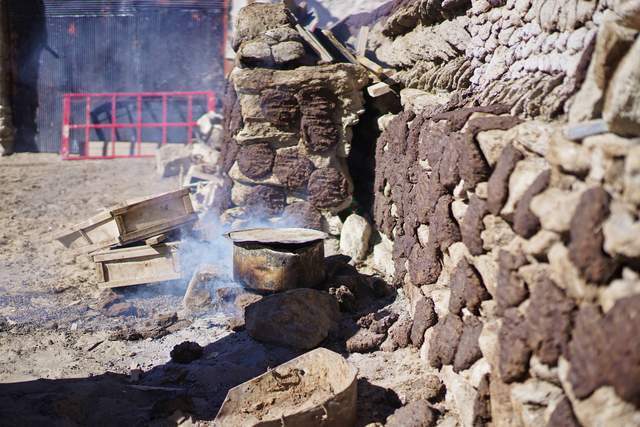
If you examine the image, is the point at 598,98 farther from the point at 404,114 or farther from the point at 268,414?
the point at 404,114

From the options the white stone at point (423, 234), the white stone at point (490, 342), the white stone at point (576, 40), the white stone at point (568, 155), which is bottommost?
the white stone at point (490, 342)

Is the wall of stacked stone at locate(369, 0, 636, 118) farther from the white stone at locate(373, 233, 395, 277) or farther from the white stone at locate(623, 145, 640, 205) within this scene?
the white stone at locate(373, 233, 395, 277)

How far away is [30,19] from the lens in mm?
14992

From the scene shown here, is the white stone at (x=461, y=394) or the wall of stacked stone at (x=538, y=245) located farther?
the white stone at (x=461, y=394)

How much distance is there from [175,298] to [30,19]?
37.6ft

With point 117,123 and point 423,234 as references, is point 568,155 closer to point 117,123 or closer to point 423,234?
point 423,234

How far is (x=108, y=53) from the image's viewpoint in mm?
15398

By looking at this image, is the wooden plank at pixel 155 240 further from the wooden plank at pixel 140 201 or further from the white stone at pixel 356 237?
the white stone at pixel 356 237

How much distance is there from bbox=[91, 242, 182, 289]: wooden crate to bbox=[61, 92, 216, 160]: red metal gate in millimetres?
8205

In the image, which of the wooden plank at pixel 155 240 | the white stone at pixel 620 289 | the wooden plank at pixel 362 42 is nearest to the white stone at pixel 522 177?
the white stone at pixel 620 289

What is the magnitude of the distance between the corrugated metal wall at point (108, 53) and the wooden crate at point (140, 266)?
31.6 ft

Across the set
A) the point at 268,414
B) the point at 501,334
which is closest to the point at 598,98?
the point at 501,334

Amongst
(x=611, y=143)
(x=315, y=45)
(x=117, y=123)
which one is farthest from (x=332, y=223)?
(x=117, y=123)

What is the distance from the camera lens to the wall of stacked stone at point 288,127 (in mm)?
7430
